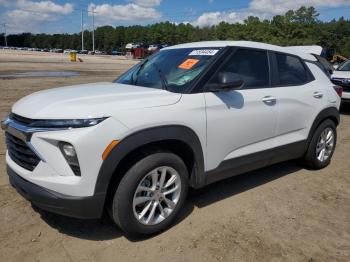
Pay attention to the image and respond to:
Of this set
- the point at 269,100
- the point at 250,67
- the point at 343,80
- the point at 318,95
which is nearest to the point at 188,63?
the point at 250,67

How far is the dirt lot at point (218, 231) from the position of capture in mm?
3256

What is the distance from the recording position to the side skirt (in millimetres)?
3938

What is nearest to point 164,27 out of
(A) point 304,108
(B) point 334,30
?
(B) point 334,30

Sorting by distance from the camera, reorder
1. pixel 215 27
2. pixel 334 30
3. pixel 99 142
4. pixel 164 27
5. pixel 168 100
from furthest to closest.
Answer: pixel 164 27 < pixel 215 27 < pixel 334 30 < pixel 168 100 < pixel 99 142

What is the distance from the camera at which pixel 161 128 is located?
131 inches

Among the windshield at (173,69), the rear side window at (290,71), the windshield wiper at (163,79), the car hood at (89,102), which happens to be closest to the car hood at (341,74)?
the rear side window at (290,71)

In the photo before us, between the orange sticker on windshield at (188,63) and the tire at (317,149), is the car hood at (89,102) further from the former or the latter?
the tire at (317,149)

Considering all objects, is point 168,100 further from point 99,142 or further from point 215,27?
point 215,27

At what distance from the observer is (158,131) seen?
3303 mm

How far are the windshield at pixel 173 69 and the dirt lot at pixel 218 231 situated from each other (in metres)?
1.40

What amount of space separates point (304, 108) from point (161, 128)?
2412 millimetres

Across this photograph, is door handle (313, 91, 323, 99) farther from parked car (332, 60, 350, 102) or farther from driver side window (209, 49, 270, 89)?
parked car (332, 60, 350, 102)

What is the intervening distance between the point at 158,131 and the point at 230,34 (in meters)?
98.8

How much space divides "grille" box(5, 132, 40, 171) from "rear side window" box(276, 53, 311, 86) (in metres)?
2.92
